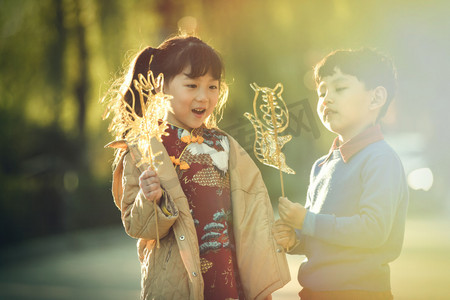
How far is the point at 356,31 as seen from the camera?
21.7 ft

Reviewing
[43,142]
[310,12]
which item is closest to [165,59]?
[310,12]

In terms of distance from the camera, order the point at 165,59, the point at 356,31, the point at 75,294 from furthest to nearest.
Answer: the point at 356,31
the point at 75,294
the point at 165,59

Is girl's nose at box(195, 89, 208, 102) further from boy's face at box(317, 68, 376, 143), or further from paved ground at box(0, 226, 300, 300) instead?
paved ground at box(0, 226, 300, 300)

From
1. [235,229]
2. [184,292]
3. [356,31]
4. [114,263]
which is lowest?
[114,263]

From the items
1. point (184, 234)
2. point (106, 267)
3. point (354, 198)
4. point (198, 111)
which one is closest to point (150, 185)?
point (184, 234)

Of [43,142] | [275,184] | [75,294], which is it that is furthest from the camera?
[275,184]

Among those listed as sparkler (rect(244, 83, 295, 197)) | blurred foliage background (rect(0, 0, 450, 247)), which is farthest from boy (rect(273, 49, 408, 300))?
blurred foliage background (rect(0, 0, 450, 247))

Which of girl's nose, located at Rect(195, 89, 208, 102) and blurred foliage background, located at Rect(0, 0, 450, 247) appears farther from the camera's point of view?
blurred foliage background, located at Rect(0, 0, 450, 247)

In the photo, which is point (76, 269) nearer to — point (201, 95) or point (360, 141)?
point (201, 95)

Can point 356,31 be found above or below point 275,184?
above

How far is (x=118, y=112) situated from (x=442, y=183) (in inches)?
439

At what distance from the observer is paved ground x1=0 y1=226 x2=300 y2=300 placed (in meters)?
5.96

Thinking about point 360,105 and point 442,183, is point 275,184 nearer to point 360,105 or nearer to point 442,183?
point 442,183

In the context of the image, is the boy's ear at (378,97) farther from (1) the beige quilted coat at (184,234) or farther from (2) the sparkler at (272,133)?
(1) the beige quilted coat at (184,234)
